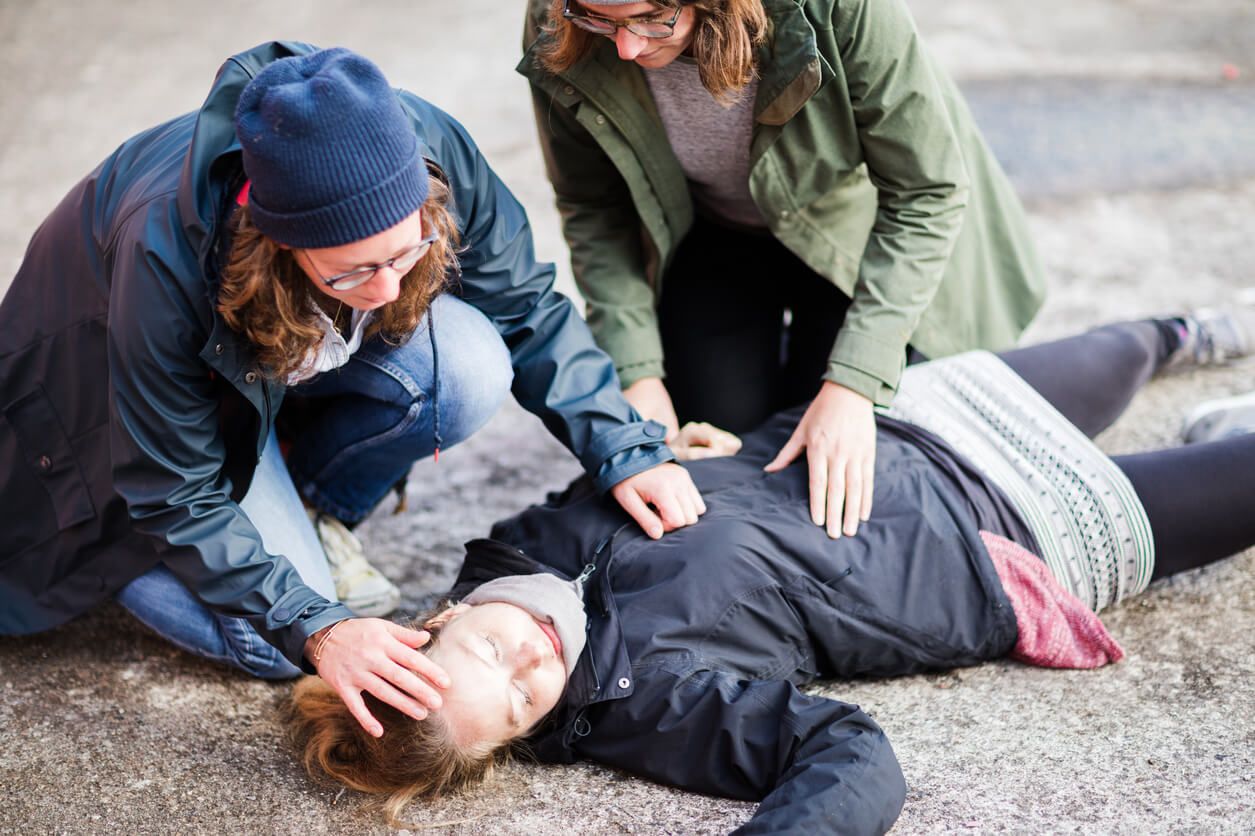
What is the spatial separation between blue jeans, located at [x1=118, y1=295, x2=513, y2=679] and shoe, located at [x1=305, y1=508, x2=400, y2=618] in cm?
13

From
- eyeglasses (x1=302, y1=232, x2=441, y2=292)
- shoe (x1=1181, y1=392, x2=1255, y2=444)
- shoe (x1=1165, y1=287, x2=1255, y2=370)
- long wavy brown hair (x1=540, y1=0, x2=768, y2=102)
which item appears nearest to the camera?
eyeglasses (x1=302, y1=232, x2=441, y2=292)

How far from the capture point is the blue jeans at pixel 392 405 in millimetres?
2404

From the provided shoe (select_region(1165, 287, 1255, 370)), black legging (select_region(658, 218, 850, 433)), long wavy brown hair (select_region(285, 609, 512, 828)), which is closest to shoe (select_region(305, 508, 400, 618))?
long wavy brown hair (select_region(285, 609, 512, 828))

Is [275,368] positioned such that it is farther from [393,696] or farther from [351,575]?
[351,575]

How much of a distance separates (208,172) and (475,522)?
1.47 m

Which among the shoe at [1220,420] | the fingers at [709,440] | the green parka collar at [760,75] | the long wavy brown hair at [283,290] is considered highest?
the green parka collar at [760,75]

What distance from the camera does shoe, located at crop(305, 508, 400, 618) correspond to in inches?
105

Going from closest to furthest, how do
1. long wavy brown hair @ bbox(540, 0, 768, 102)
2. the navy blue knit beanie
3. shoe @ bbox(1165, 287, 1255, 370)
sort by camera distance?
the navy blue knit beanie < long wavy brown hair @ bbox(540, 0, 768, 102) < shoe @ bbox(1165, 287, 1255, 370)

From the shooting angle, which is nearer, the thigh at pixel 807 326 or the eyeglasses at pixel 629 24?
the eyeglasses at pixel 629 24

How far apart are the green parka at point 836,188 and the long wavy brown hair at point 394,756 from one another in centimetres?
100

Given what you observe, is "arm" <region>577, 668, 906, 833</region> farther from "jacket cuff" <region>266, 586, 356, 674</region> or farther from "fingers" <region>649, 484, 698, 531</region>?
"jacket cuff" <region>266, 586, 356, 674</region>

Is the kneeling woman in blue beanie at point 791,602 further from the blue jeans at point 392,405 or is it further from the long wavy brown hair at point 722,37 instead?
the long wavy brown hair at point 722,37

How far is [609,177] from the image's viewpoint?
2.79 meters

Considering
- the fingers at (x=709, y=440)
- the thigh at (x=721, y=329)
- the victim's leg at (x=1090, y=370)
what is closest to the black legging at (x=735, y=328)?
the thigh at (x=721, y=329)
